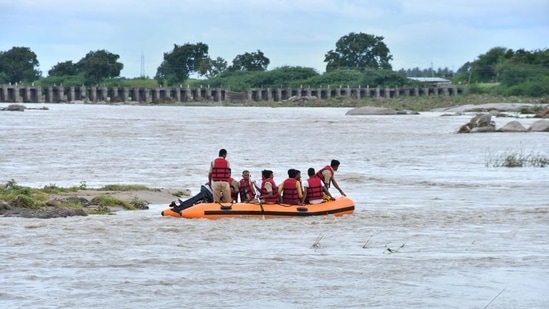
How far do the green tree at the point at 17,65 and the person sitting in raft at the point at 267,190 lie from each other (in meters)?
169

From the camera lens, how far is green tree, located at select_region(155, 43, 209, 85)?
604 ft

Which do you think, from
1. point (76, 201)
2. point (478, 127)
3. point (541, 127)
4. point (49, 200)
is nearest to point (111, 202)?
point (76, 201)

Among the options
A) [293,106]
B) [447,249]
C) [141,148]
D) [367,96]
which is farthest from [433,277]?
[367,96]

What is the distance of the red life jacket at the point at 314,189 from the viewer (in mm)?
24219

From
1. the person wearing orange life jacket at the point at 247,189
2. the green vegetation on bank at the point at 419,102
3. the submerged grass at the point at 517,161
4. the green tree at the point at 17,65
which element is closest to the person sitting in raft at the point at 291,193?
the person wearing orange life jacket at the point at 247,189

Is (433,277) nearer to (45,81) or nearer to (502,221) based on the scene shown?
(502,221)

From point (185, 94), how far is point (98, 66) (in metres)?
19.7

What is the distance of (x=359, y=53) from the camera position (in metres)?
187

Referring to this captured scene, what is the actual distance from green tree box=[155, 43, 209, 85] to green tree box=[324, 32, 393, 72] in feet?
66.4

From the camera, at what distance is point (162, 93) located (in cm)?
16612

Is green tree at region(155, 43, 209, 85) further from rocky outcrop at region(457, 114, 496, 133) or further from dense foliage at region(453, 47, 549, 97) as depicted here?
rocky outcrop at region(457, 114, 496, 133)

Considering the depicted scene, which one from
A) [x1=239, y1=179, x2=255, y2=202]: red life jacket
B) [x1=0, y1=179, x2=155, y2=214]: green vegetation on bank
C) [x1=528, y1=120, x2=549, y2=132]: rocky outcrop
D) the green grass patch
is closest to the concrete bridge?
[x1=528, y1=120, x2=549, y2=132]: rocky outcrop

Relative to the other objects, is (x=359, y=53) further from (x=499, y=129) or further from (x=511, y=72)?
(x=499, y=129)

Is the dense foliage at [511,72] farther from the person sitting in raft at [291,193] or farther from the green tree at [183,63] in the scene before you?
the person sitting in raft at [291,193]
